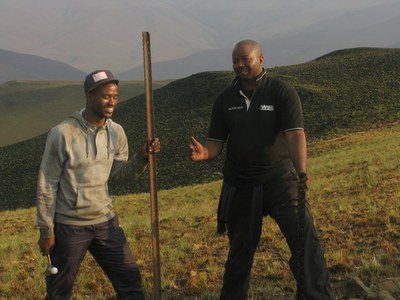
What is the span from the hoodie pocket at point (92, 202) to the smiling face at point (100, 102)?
642 mm

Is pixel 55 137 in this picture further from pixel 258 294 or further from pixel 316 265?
pixel 258 294

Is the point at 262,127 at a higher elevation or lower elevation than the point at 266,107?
lower

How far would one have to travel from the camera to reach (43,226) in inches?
165

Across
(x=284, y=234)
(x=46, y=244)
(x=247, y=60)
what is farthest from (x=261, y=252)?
(x=46, y=244)

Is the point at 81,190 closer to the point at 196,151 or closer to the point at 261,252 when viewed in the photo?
the point at 196,151

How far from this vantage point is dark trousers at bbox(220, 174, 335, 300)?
179 inches

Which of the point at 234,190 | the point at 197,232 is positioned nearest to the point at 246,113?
the point at 234,190

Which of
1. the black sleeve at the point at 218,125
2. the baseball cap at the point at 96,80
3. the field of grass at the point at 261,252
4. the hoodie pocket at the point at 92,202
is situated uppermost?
the baseball cap at the point at 96,80

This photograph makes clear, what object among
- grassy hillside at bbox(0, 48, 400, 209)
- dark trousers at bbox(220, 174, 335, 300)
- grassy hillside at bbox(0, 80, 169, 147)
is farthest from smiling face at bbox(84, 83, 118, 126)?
grassy hillside at bbox(0, 80, 169, 147)

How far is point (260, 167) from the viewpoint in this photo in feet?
15.6

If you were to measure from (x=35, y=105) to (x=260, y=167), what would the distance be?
4840 inches

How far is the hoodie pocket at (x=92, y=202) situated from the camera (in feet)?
14.3

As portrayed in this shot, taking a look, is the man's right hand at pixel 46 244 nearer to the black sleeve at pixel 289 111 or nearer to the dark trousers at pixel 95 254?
the dark trousers at pixel 95 254

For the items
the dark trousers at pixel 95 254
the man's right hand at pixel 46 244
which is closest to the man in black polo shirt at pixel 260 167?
the dark trousers at pixel 95 254
